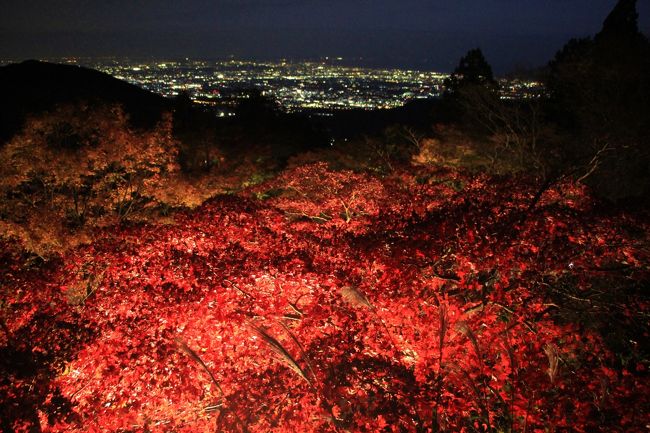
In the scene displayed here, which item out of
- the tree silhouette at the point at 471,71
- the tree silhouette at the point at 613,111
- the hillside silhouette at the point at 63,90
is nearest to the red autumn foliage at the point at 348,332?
the tree silhouette at the point at 613,111

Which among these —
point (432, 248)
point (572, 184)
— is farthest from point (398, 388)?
point (572, 184)

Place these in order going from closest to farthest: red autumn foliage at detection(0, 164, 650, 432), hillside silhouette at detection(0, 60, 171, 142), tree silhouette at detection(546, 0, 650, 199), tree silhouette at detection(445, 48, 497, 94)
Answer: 1. red autumn foliage at detection(0, 164, 650, 432)
2. tree silhouette at detection(546, 0, 650, 199)
3. tree silhouette at detection(445, 48, 497, 94)
4. hillside silhouette at detection(0, 60, 171, 142)

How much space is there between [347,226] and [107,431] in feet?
24.9

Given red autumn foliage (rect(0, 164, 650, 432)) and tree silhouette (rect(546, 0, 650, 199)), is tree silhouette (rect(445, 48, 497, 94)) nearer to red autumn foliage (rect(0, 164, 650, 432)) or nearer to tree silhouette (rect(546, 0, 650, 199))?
tree silhouette (rect(546, 0, 650, 199))

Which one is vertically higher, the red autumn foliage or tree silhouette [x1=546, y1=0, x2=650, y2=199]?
tree silhouette [x1=546, y1=0, x2=650, y2=199]

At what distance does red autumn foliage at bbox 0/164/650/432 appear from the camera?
249 inches

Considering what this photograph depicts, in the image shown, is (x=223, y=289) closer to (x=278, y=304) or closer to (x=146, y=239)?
(x=278, y=304)

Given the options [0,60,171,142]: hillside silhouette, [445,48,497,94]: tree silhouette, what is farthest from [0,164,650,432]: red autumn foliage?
[0,60,171,142]: hillside silhouette

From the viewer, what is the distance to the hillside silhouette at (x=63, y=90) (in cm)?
Answer: 3691

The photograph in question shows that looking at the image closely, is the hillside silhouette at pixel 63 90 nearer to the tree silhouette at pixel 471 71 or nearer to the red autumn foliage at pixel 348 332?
the tree silhouette at pixel 471 71

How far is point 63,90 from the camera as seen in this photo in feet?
142

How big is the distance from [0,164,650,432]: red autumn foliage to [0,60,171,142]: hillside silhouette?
32.2 metres

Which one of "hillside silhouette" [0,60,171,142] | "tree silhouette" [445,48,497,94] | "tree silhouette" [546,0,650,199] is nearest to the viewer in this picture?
"tree silhouette" [546,0,650,199]

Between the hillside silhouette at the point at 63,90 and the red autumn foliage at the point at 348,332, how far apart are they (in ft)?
106
